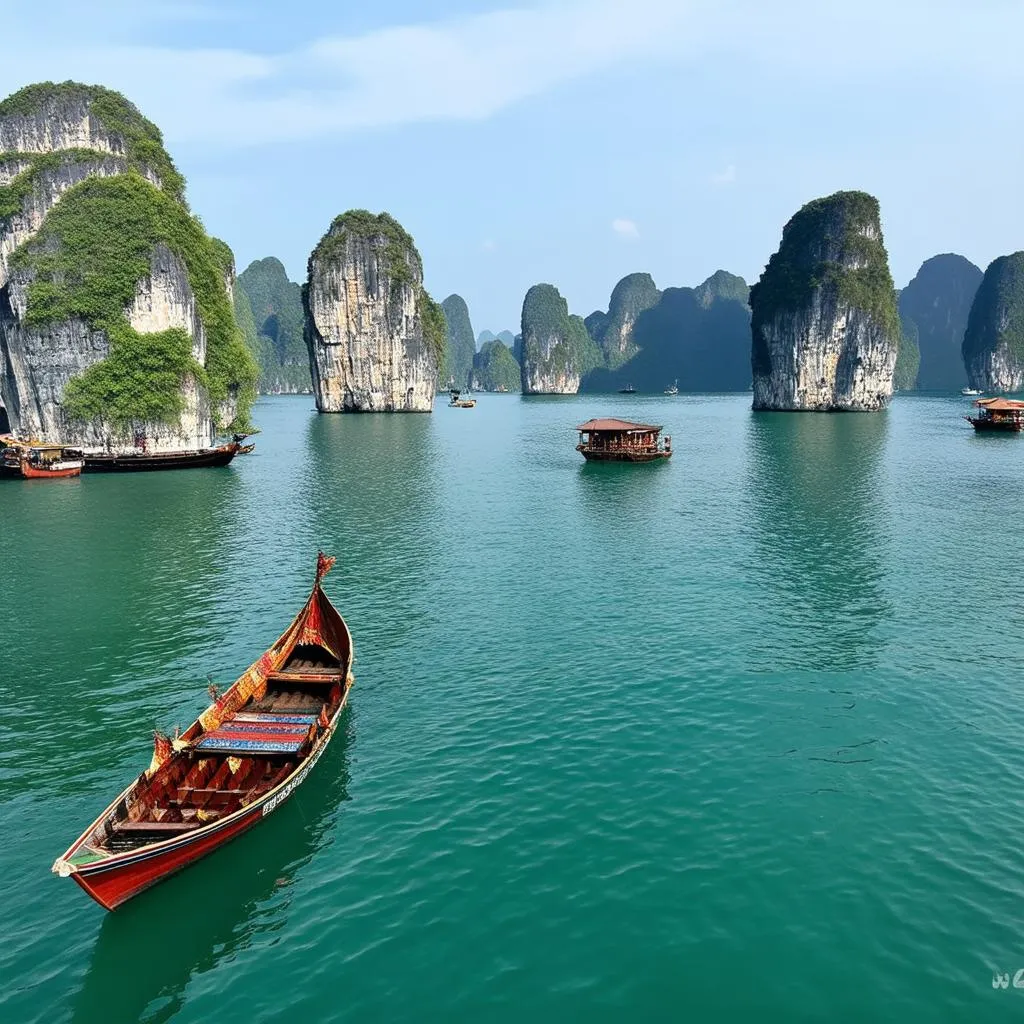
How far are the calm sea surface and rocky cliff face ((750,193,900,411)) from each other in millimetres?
108816

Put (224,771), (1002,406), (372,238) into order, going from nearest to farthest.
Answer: (224,771) → (1002,406) → (372,238)

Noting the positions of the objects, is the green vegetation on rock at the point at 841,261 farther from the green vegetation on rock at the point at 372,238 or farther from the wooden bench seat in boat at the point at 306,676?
the wooden bench seat in boat at the point at 306,676

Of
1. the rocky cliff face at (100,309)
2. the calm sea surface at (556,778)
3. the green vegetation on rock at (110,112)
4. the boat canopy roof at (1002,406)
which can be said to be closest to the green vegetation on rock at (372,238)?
the green vegetation on rock at (110,112)

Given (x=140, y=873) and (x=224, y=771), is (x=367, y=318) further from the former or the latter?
(x=140, y=873)

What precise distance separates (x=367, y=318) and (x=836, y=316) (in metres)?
84.0

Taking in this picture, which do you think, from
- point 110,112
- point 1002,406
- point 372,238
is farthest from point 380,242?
point 1002,406

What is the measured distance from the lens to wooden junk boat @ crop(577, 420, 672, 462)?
2474 inches

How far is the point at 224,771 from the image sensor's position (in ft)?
48.1

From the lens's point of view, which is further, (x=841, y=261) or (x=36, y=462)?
(x=841, y=261)

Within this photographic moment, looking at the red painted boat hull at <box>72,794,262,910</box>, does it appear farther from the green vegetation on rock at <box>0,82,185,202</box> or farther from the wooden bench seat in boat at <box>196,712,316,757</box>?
the green vegetation on rock at <box>0,82,185,202</box>

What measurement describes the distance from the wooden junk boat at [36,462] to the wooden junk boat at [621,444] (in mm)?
39740

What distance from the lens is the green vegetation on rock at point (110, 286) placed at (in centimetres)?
5981

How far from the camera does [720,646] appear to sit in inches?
883

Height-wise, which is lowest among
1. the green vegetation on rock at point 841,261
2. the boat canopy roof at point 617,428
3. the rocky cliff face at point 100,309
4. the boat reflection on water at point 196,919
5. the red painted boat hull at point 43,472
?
the boat reflection on water at point 196,919
